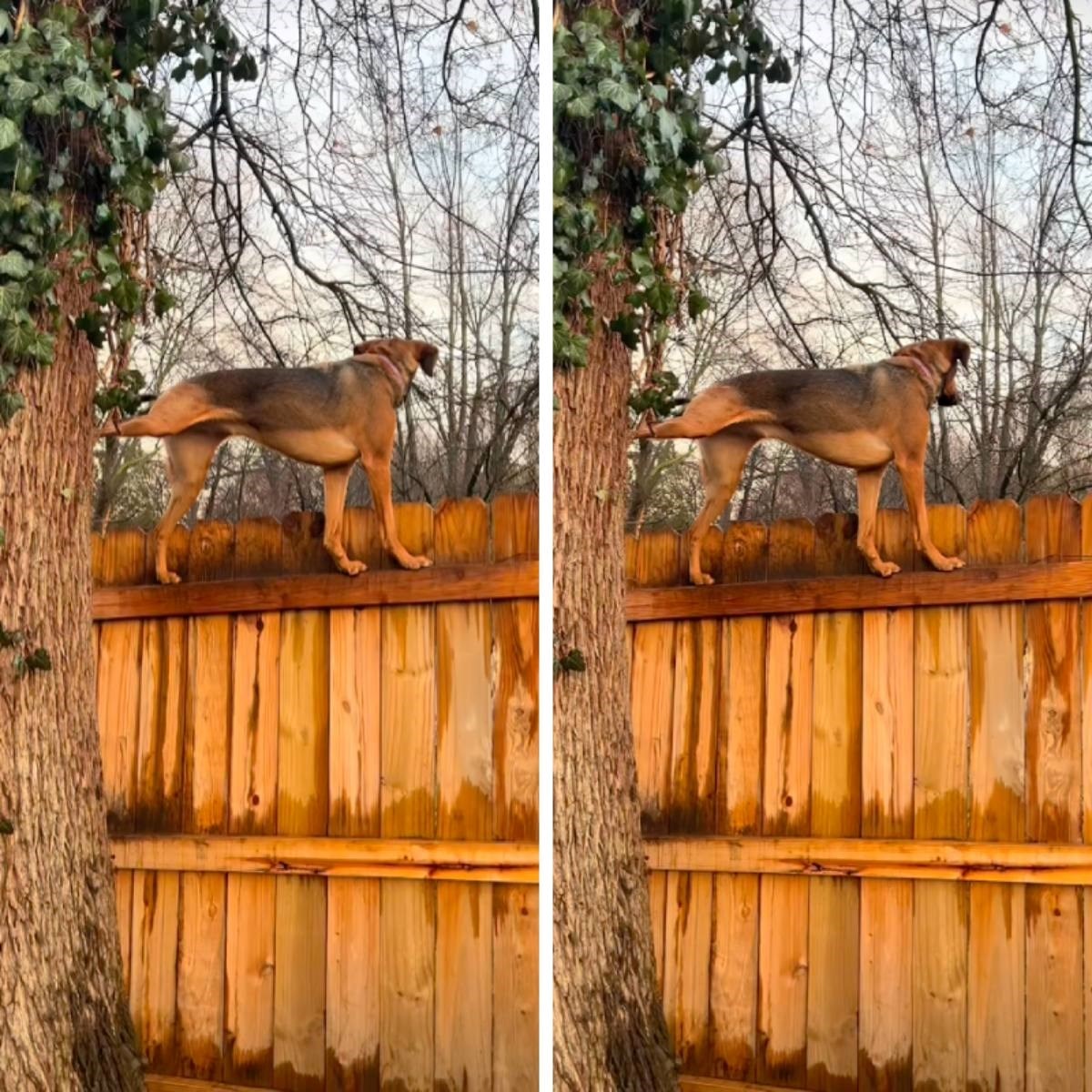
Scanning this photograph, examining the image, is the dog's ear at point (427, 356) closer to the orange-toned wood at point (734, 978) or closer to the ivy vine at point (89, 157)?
the ivy vine at point (89, 157)

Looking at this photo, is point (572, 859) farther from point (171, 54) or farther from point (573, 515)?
point (171, 54)

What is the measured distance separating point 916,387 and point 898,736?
1.74 feet

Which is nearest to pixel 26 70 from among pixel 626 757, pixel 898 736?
pixel 626 757

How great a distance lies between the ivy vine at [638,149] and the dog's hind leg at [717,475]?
0.37 feet

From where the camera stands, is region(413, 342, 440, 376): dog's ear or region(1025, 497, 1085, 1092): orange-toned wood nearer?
region(1025, 497, 1085, 1092): orange-toned wood

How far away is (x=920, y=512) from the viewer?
2.22 meters

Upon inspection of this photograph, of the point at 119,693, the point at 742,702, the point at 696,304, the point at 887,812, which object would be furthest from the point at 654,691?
the point at 119,693

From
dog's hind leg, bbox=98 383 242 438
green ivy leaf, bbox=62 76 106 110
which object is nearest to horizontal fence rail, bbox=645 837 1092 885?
dog's hind leg, bbox=98 383 242 438

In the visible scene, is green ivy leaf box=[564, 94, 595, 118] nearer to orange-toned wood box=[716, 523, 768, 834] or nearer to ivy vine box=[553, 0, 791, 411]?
ivy vine box=[553, 0, 791, 411]

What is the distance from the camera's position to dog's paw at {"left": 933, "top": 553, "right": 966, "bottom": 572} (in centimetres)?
222

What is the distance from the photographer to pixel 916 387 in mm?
2219

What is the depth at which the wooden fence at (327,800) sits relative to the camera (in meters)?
2.28

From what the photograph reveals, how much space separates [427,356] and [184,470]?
0.42m

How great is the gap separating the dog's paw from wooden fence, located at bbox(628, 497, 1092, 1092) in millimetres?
11
